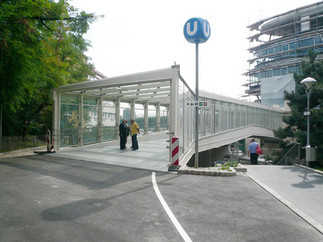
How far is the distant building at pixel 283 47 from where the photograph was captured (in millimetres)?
51753

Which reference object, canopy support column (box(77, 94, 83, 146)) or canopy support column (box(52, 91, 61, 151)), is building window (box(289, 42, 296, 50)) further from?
canopy support column (box(52, 91, 61, 151))

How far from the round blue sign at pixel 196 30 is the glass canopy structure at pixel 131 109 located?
1075 millimetres

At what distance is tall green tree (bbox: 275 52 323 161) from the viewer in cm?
1538

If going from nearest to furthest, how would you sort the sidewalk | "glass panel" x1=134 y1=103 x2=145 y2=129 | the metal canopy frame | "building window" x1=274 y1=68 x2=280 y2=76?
the sidewalk
the metal canopy frame
"glass panel" x1=134 y1=103 x2=145 y2=129
"building window" x1=274 y1=68 x2=280 y2=76

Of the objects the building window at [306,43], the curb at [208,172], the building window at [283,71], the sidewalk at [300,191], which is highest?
the building window at [306,43]

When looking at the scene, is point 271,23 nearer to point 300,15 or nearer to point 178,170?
point 300,15

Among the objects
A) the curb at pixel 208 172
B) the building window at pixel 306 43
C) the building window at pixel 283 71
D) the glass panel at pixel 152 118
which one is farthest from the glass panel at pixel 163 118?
the building window at pixel 306 43

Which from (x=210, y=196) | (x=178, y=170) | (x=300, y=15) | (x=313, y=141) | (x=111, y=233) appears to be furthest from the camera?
(x=300, y=15)

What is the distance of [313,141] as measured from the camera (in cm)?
1517

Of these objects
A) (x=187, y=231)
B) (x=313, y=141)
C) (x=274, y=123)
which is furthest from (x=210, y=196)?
(x=274, y=123)

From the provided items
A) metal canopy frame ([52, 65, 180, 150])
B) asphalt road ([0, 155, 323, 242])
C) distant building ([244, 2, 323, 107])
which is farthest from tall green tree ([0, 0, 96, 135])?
distant building ([244, 2, 323, 107])

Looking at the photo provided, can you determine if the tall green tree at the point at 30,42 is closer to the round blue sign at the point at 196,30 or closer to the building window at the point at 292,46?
the round blue sign at the point at 196,30

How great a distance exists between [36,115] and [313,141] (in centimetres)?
1988

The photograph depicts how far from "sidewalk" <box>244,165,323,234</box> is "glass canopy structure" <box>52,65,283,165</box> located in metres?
3.39
